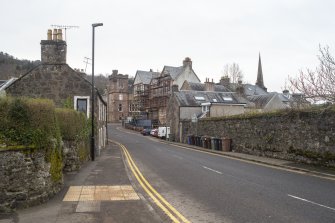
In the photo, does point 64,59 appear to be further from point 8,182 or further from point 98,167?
point 8,182

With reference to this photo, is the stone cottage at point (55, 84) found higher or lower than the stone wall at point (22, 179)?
higher

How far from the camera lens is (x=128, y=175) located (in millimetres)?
15891

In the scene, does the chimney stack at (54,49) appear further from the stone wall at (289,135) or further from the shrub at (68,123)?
the stone wall at (289,135)

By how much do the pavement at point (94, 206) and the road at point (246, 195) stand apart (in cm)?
94

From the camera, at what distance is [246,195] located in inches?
444

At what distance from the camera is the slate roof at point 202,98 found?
53.6m

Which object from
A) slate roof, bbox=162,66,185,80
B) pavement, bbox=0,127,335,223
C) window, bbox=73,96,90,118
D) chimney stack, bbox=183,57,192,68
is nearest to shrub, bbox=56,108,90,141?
pavement, bbox=0,127,335,223

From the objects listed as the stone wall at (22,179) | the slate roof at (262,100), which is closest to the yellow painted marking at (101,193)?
the stone wall at (22,179)

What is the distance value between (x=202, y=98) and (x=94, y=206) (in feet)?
152

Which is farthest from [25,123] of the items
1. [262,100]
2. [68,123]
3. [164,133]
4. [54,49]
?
[262,100]

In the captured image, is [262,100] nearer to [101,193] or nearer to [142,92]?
[142,92]

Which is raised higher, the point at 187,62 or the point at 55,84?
the point at 187,62

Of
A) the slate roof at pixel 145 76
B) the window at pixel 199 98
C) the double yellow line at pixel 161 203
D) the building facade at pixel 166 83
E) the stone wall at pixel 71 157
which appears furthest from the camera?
the slate roof at pixel 145 76

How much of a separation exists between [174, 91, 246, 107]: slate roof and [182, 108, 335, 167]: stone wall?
815 inches
